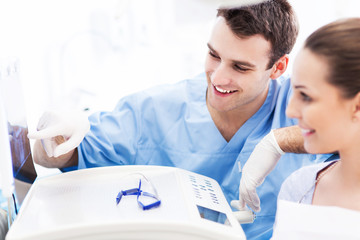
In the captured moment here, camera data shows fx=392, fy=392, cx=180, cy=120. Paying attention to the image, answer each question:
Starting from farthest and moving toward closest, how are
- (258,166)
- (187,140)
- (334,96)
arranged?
(187,140), (258,166), (334,96)

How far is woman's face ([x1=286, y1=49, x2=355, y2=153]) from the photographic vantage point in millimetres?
856

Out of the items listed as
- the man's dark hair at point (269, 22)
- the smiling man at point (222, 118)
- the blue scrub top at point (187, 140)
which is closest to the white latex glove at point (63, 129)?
the smiling man at point (222, 118)

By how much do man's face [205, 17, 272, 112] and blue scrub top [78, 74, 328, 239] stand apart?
0.25ft

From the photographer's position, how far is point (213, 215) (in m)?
0.95

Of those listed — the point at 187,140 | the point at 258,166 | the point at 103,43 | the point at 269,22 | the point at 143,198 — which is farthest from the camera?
the point at 103,43

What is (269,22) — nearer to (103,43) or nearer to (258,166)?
(258,166)

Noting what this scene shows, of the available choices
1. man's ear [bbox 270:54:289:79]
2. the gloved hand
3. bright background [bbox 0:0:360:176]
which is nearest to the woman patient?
the gloved hand

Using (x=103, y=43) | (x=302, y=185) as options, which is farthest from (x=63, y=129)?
(x=103, y=43)

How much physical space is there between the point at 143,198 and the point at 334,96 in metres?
0.52

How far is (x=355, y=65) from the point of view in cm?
83

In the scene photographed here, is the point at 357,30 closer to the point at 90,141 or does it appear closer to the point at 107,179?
the point at 107,179

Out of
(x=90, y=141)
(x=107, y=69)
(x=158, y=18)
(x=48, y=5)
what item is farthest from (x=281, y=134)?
(x=158, y=18)

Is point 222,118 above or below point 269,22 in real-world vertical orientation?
below

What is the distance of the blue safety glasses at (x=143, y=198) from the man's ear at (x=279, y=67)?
2.38ft
